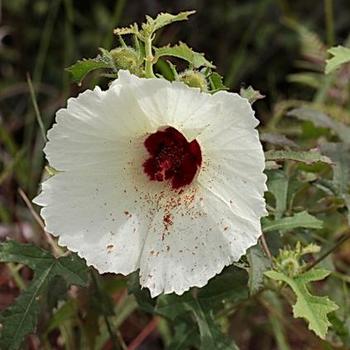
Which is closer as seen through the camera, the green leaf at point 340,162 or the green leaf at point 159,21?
the green leaf at point 159,21

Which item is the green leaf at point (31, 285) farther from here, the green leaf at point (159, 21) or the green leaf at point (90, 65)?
the green leaf at point (159, 21)

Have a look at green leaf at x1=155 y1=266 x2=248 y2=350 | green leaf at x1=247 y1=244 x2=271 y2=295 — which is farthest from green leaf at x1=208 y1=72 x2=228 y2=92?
green leaf at x1=155 y1=266 x2=248 y2=350

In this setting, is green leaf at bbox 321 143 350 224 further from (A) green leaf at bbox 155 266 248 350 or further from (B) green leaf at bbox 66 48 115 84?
(B) green leaf at bbox 66 48 115 84

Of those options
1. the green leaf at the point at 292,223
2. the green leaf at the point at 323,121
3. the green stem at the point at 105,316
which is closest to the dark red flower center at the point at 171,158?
the green leaf at the point at 292,223

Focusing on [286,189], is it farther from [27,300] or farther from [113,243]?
[27,300]

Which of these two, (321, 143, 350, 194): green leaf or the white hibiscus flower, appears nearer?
the white hibiscus flower

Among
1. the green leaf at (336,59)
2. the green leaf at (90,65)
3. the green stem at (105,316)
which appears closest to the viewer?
the green leaf at (90,65)
